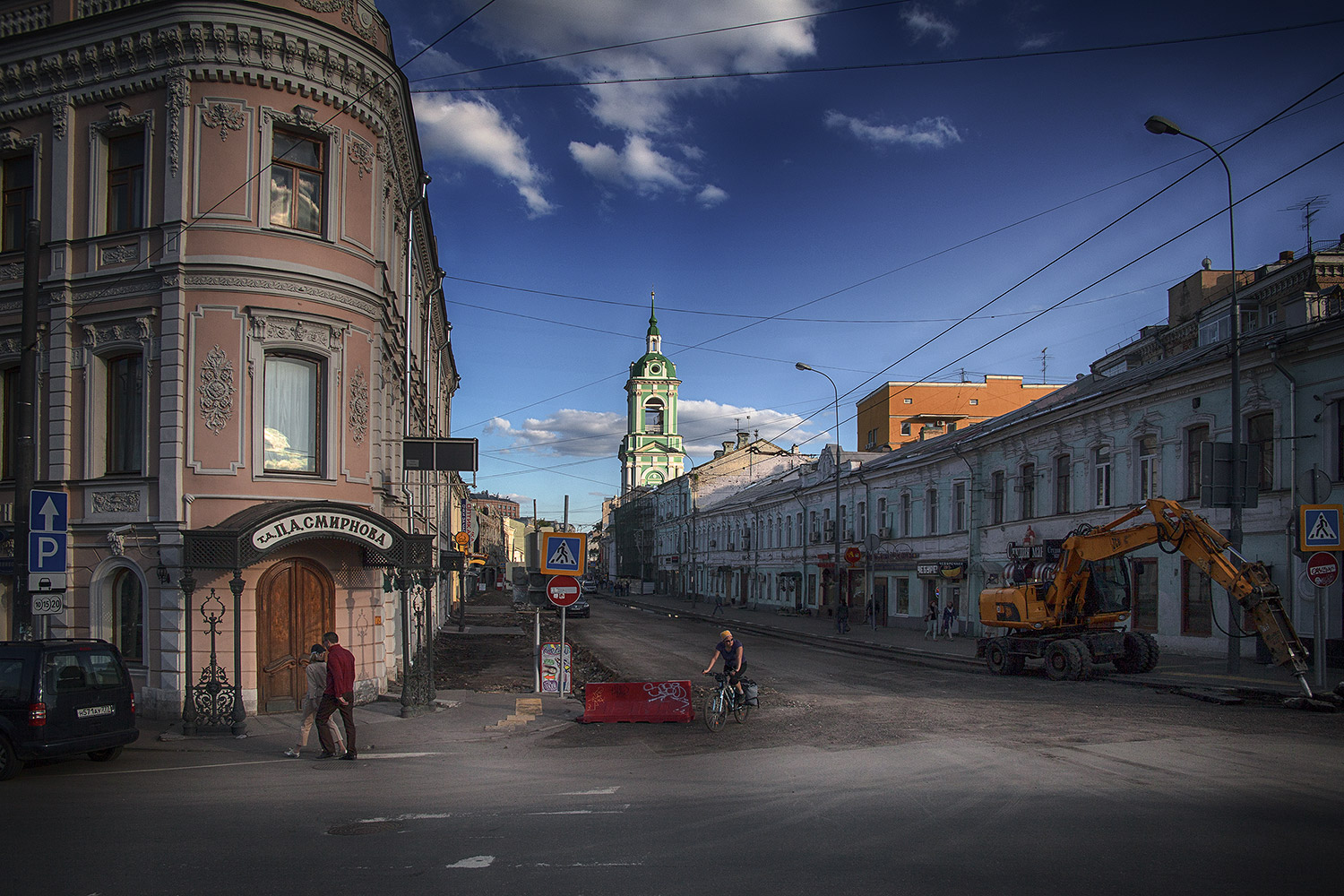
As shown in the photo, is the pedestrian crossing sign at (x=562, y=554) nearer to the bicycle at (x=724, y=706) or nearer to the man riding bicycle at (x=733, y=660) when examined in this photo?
the man riding bicycle at (x=733, y=660)

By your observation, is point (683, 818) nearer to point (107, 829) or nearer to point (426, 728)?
point (107, 829)

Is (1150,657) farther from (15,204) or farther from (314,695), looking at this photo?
(15,204)

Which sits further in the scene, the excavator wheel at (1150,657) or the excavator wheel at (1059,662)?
the excavator wheel at (1150,657)

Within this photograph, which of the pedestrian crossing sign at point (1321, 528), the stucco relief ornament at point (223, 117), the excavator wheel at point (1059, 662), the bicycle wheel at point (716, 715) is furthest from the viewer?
the excavator wheel at point (1059, 662)

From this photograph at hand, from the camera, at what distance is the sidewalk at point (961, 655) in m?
18.4

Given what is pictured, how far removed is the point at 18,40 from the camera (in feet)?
54.5

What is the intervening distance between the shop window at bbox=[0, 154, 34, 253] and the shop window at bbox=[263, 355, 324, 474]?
6.33 meters

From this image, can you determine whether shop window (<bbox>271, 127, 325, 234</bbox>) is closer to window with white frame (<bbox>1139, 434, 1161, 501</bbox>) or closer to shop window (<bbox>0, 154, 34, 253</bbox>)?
shop window (<bbox>0, 154, 34, 253</bbox>)

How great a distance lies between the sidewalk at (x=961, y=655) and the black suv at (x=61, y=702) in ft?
58.0

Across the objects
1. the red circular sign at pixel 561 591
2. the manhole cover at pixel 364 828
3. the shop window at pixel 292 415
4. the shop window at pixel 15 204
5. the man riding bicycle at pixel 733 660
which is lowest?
the manhole cover at pixel 364 828

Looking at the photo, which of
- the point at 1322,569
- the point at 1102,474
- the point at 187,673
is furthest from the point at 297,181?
the point at 1102,474

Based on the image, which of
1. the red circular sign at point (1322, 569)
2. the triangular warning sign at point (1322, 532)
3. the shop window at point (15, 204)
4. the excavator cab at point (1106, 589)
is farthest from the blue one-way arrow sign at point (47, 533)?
the triangular warning sign at point (1322, 532)

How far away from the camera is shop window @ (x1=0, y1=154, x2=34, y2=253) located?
57.7 feet

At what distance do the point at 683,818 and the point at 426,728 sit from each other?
24.1 feet
